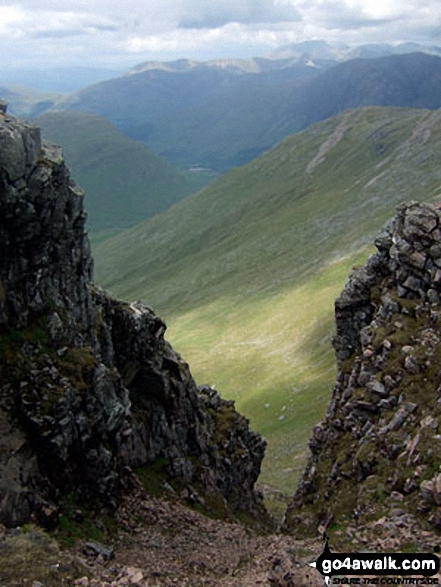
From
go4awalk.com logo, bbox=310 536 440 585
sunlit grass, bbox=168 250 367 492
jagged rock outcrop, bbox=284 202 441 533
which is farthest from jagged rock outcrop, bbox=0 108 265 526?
sunlit grass, bbox=168 250 367 492

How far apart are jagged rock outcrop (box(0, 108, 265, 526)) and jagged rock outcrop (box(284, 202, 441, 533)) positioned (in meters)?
11.0

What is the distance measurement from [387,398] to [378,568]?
1946cm

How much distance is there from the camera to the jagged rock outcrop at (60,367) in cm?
3172

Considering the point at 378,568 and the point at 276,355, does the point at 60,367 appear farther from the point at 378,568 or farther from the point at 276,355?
the point at 276,355

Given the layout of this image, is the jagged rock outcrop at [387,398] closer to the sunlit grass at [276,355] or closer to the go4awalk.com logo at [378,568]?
the go4awalk.com logo at [378,568]

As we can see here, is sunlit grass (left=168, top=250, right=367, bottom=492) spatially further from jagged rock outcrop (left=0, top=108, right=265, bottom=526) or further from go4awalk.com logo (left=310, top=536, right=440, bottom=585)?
A: go4awalk.com logo (left=310, top=536, right=440, bottom=585)

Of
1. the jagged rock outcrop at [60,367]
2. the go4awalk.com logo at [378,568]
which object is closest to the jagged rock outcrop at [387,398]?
the go4awalk.com logo at [378,568]

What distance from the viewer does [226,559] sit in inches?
1344

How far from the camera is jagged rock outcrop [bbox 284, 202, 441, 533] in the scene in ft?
113

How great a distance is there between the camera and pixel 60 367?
34.9 meters

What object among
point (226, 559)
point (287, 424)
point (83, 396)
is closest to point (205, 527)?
point (226, 559)

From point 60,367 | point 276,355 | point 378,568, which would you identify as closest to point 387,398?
point 378,568

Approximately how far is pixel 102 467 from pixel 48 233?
50.5 ft

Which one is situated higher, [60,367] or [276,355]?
[60,367]
